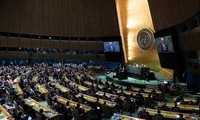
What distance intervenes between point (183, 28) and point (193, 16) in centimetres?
395

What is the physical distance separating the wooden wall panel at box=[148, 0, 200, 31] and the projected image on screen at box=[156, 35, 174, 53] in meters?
1.15

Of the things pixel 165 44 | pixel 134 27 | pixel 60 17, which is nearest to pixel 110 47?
pixel 134 27

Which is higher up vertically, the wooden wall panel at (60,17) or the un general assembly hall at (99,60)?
the wooden wall panel at (60,17)

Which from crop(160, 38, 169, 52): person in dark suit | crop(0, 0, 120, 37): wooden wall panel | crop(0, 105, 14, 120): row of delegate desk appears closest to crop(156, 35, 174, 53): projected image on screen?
crop(160, 38, 169, 52): person in dark suit

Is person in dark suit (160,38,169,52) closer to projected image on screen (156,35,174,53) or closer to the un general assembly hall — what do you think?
projected image on screen (156,35,174,53)

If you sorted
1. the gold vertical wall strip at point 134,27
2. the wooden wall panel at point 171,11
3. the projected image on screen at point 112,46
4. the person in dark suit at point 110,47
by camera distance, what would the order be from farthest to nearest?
the person in dark suit at point 110,47
the projected image on screen at point 112,46
the gold vertical wall strip at point 134,27
the wooden wall panel at point 171,11

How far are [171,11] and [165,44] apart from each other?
3825 millimetres

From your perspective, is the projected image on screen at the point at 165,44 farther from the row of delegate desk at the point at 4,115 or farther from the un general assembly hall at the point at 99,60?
the row of delegate desk at the point at 4,115

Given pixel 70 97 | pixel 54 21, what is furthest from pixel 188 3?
pixel 54 21

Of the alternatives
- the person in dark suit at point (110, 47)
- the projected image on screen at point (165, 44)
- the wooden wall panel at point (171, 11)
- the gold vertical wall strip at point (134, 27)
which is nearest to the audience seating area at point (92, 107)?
the projected image on screen at point (165, 44)

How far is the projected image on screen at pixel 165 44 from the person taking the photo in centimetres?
1960

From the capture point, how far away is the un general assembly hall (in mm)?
11766

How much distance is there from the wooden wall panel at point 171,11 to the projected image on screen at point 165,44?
1.15 meters

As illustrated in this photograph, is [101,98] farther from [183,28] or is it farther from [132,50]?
[132,50]
